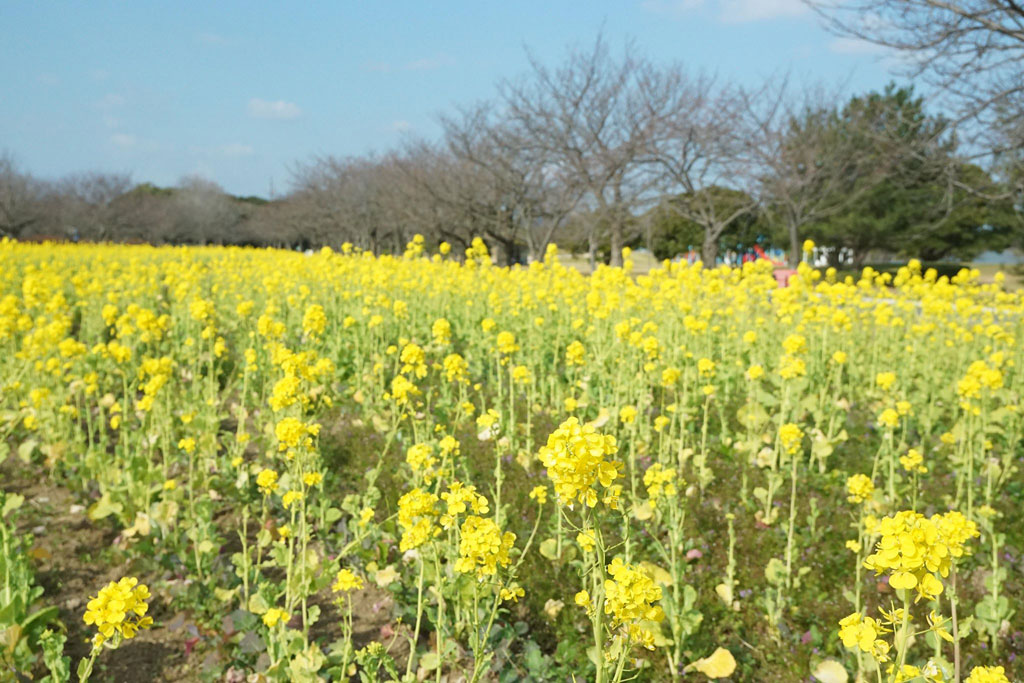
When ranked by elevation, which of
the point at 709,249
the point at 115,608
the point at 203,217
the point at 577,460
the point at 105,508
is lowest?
the point at 105,508

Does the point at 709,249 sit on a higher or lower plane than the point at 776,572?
higher

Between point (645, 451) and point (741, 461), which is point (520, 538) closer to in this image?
point (645, 451)

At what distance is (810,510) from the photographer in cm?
374

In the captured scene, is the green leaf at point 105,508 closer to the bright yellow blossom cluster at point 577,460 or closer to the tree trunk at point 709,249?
the bright yellow blossom cluster at point 577,460

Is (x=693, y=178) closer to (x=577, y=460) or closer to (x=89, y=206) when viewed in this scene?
(x=577, y=460)

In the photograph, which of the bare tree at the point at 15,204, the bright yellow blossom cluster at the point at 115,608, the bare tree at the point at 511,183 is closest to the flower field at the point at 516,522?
the bright yellow blossom cluster at the point at 115,608

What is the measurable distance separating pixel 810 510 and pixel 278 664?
9.18 feet

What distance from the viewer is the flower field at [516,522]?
1993 mm

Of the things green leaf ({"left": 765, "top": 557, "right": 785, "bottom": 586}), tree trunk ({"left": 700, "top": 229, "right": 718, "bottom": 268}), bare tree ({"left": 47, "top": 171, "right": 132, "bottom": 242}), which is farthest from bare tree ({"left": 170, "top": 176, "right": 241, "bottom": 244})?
green leaf ({"left": 765, "top": 557, "right": 785, "bottom": 586})

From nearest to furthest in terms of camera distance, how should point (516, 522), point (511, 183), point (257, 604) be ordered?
point (257, 604)
point (516, 522)
point (511, 183)

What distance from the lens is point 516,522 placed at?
11.1 ft

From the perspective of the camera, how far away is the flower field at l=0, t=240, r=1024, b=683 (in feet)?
6.54

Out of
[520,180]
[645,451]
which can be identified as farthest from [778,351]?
[520,180]

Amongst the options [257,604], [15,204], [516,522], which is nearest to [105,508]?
[257,604]
